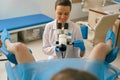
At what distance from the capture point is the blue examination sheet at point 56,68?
119 centimetres

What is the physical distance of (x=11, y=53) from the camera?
1485mm

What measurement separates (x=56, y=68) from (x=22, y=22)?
2.20 metres

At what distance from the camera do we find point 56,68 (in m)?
1.18

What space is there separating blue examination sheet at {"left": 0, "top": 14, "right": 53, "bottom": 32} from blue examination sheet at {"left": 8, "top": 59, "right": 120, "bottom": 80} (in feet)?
6.08

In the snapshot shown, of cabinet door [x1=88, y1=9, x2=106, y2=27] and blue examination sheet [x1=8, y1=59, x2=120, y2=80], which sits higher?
blue examination sheet [x1=8, y1=59, x2=120, y2=80]

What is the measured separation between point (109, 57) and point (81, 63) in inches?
11.7

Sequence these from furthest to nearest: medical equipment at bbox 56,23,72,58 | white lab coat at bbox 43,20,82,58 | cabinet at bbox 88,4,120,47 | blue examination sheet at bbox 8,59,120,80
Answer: cabinet at bbox 88,4,120,47, white lab coat at bbox 43,20,82,58, medical equipment at bbox 56,23,72,58, blue examination sheet at bbox 8,59,120,80

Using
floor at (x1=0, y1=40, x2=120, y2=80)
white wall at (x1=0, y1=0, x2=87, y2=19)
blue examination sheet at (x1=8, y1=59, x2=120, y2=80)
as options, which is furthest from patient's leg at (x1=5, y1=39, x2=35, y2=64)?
white wall at (x1=0, y1=0, x2=87, y2=19)

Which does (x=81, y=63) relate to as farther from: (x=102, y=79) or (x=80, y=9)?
(x=80, y=9)

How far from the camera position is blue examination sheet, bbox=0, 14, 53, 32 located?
3072 mm

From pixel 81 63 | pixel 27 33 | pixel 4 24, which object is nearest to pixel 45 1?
pixel 27 33

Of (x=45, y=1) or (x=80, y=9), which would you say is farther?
(x=80, y=9)

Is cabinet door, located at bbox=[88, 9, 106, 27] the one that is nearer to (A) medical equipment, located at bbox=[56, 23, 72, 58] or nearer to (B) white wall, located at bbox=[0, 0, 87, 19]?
(B) white wall, located at bbox=[0, 0, 87, 19]

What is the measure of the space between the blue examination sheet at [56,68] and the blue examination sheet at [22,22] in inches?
73.0
